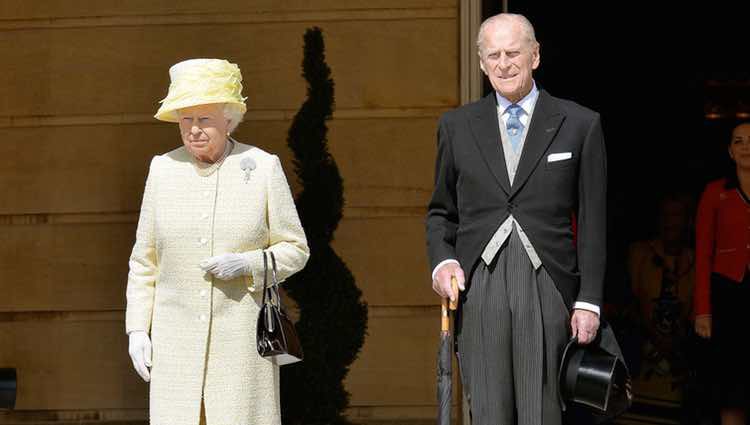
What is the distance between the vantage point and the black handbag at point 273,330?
4621 millimetres

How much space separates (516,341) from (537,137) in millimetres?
665

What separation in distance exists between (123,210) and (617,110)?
4.99 m

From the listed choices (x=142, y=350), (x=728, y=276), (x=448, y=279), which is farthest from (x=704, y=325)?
(x=142, y=350)

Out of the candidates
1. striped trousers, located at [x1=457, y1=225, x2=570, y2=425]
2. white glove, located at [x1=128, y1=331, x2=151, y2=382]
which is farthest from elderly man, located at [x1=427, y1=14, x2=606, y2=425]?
white glove, located at [x1=128, y1=331, x2=151, y2=382]

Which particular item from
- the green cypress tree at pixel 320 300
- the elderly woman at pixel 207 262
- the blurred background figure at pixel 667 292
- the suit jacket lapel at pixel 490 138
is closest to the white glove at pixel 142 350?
the elderly woman at pixel 207 262

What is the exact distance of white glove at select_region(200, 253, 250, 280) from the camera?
4.64 m

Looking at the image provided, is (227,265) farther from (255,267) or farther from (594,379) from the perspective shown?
(594,379)

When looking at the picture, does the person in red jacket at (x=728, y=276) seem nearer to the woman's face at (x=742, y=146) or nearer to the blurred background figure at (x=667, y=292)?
the woman's face at (x=742, y=146)

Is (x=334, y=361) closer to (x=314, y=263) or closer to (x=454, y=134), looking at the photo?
(x=314, y=263)

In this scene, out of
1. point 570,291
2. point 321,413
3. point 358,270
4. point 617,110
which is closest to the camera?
point 570,291

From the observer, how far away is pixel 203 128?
4777 millimetres

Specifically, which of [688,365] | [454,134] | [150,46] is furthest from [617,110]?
[454,134]

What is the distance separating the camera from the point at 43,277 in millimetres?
7961

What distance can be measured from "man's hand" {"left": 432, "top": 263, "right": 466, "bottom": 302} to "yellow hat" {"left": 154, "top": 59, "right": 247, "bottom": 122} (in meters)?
0.93
